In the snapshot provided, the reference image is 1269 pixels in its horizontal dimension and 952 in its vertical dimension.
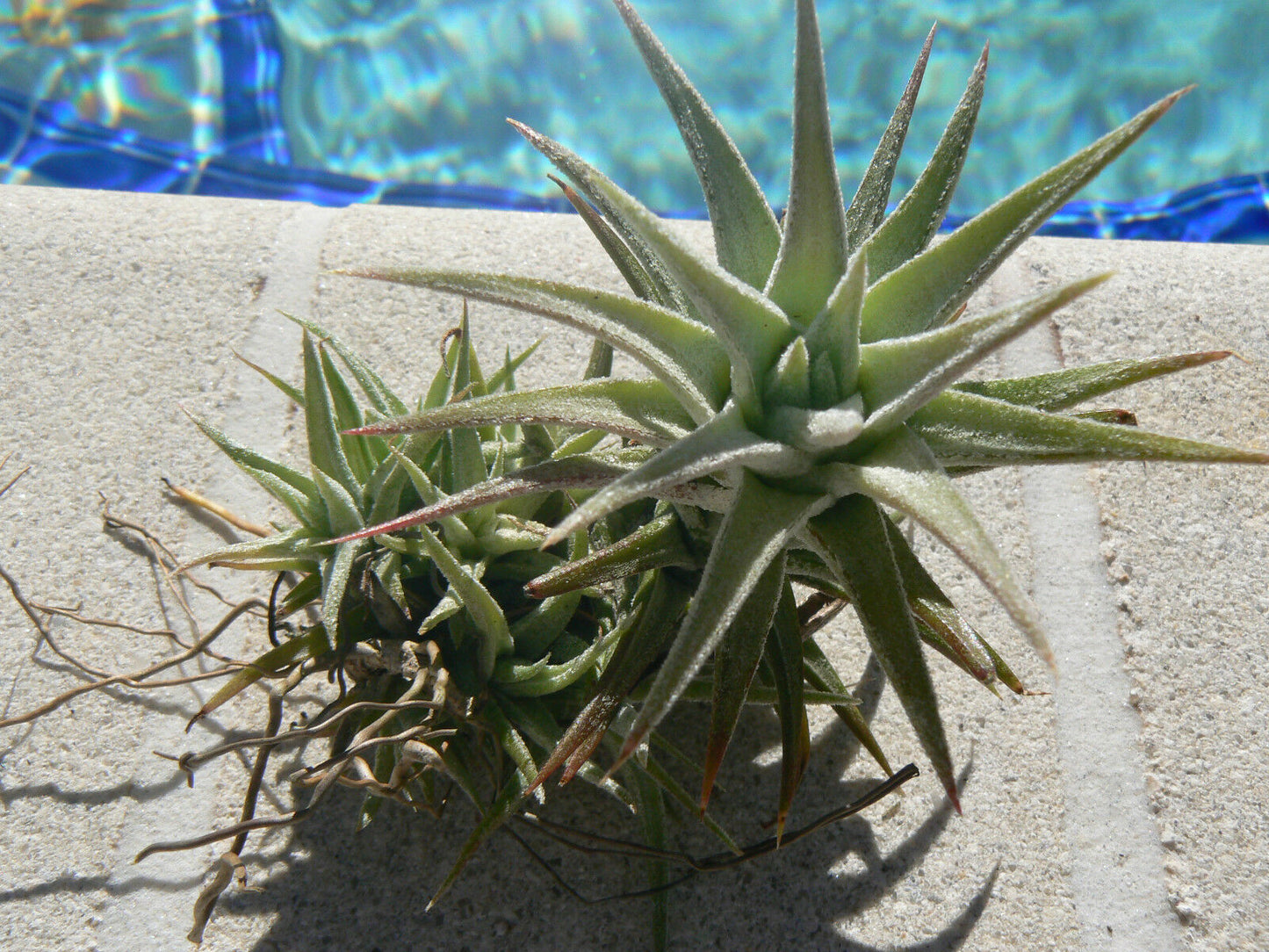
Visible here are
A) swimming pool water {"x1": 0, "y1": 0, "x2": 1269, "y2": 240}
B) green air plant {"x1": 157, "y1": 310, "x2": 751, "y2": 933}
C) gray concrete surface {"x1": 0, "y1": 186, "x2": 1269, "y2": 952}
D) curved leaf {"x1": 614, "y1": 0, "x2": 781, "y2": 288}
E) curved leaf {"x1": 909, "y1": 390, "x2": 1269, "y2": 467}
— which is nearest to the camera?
curved leaf {"x1": 909, "y1": 390, "x2": 1269, "y2": 467}

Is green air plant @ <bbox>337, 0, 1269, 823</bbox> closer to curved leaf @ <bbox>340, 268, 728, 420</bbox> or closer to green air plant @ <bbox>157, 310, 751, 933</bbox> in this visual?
curved leaf @ <bbox>340, 268, 728, 420</bbox>

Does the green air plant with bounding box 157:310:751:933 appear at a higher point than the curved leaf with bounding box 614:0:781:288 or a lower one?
lower

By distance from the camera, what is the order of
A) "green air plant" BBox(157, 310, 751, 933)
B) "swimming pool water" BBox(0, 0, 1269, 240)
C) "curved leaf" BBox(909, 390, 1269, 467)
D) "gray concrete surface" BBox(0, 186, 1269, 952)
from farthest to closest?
1. "swimming pool water" BBox(0, 0, 1269, 240)
2. "gray concrete surface" BBox(0, 186, 1269, 952)
3. "green air plant" BBox(157, 310, 751, 933)
4. "curved leaf" BBox(909, 390, 1269, 467)

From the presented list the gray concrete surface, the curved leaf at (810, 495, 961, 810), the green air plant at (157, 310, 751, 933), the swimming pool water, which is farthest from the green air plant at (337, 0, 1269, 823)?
the swimming pool water

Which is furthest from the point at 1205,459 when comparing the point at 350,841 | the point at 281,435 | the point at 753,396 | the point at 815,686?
the point at 281,435

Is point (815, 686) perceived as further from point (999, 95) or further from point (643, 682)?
point (999, 95)

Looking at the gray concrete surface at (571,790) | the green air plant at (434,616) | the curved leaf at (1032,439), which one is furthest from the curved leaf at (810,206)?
the gray concrete surface at (571,790)
